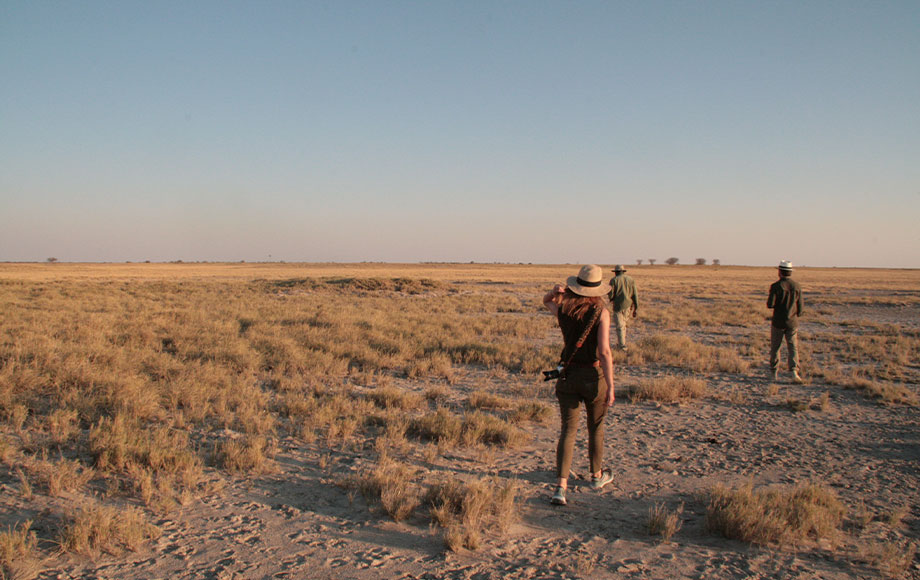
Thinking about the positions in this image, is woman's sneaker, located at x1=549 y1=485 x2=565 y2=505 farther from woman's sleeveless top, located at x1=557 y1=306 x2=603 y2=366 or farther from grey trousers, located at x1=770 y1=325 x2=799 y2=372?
grey trousers, located at x1=770 y1=325 x2=799 y2=372

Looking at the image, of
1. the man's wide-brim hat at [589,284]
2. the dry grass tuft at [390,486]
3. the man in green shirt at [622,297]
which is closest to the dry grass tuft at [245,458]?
the dry grass tuft at [390,486]

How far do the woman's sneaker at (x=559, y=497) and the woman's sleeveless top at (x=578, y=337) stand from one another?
1.07 metres

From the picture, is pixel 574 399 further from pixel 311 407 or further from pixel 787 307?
pixel 787 307

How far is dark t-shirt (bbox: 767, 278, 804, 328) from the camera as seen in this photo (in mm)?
9766

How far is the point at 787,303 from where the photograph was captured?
979 cm

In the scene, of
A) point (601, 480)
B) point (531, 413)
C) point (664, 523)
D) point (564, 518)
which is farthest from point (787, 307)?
point (564, 518)

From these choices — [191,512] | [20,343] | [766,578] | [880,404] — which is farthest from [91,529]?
[880,404]

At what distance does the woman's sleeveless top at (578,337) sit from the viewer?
4645 mm

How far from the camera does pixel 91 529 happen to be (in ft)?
12.5

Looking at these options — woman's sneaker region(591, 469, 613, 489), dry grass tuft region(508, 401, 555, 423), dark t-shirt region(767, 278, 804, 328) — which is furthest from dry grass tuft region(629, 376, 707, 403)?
woman's sneaker region(591, 469, 613, 489)

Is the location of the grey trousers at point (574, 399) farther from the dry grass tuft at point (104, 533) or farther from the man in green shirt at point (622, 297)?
the man in green shirt at point (622, 297)

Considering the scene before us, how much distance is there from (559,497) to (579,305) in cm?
161

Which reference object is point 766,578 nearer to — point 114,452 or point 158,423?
point 114,452

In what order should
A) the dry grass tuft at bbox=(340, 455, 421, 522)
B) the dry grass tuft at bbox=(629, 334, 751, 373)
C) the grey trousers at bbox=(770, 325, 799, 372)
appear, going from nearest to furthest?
the dry grass tuft at bbox=(340, 455, 421, 522), the grey trousers at bbox=(770, 325, 799, 372), the dry grass tuft at bbox=(629, 334, 751, 373)
